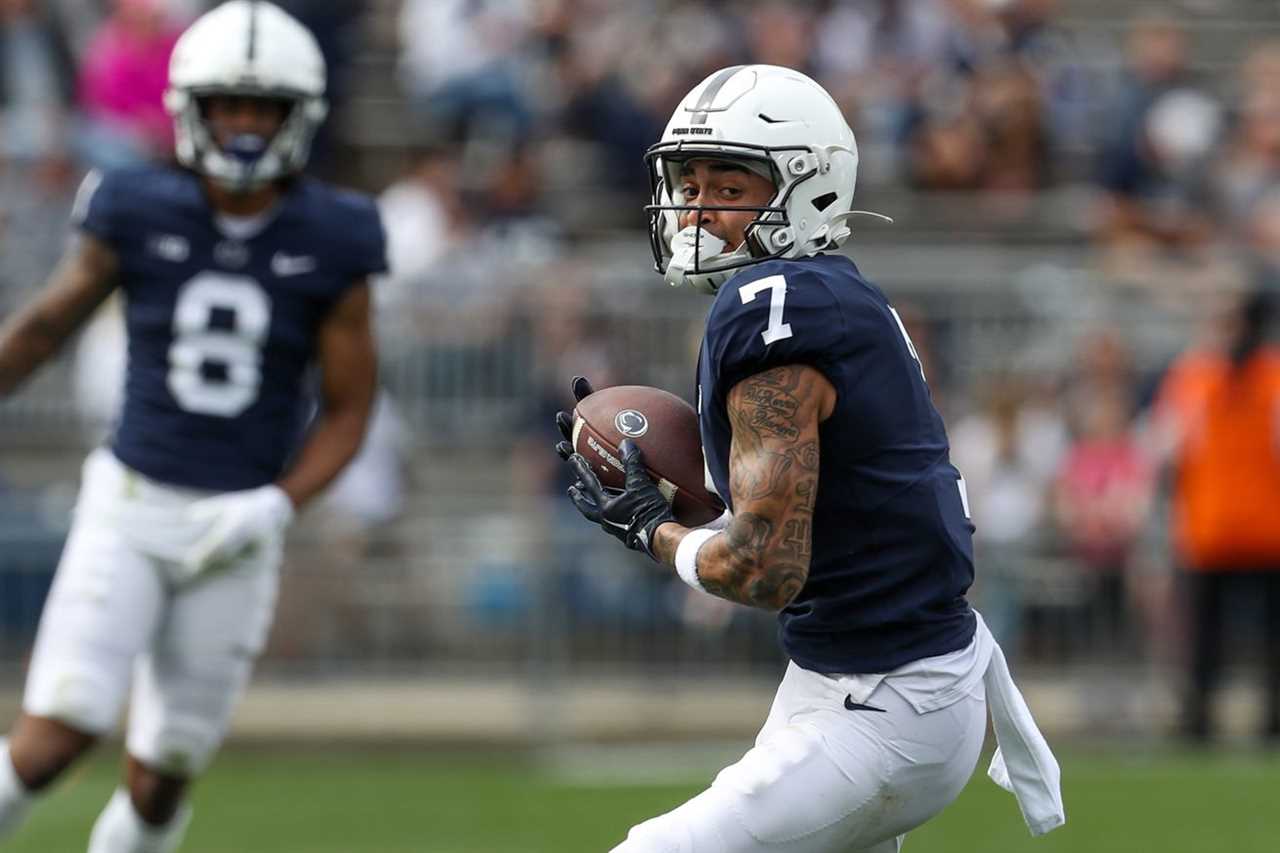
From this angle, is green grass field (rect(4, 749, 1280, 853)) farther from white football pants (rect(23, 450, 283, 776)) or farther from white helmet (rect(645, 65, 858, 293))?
white helmet (rect(645, 65, 858, 293))

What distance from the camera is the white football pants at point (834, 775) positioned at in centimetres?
402

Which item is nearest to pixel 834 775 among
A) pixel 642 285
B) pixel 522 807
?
pixel 522 807

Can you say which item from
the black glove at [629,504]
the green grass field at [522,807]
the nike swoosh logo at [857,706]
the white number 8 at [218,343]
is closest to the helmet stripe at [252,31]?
the white number 8 at [218,343]

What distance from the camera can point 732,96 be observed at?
4.29 m

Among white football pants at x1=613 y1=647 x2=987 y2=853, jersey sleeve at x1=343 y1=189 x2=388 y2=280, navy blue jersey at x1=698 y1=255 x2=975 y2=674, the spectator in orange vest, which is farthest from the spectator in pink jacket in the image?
white football pants at x1=613 y1=647 x2=987 y2=853

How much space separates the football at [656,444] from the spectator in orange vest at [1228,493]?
6.17 m

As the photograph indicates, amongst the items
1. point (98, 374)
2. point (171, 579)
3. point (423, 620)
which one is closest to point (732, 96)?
point (171, 579)

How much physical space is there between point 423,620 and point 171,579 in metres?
4.39

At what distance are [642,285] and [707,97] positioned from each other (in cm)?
658

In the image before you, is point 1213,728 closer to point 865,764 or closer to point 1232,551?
point 1232,551

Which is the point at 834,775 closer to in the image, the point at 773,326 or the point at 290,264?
the point at 773,326

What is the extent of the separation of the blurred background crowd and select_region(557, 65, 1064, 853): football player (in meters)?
5.86

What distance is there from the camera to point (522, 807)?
8.72 metres

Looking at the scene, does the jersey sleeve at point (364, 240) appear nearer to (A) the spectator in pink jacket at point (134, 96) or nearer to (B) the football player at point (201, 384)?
(B) the football player at point (201, 384)
